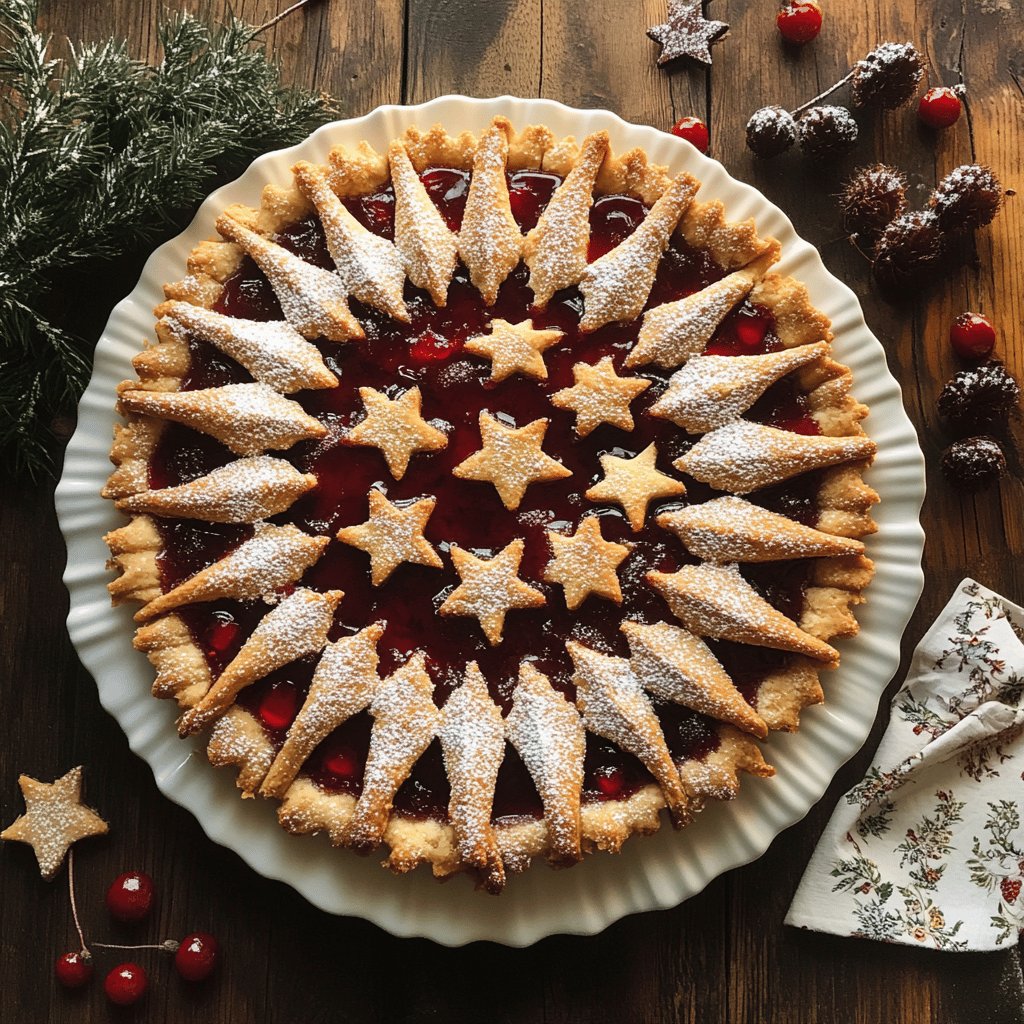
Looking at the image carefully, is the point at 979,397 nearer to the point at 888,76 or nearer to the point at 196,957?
the point at 888,76

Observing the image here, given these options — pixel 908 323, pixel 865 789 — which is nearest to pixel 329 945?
pixel 865 789

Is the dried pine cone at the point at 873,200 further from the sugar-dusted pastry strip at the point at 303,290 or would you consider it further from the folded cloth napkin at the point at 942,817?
the sugar-dusted pastry strip at the point at 303,290

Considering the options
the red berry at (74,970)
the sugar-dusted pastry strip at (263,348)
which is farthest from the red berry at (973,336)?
the red berry at (74,970)

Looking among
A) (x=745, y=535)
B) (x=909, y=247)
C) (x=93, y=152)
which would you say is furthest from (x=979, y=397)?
(x=93, y=152)

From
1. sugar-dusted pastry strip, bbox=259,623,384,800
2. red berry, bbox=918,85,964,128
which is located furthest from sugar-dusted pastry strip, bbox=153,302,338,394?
red berry, bbox=918,85,964,128

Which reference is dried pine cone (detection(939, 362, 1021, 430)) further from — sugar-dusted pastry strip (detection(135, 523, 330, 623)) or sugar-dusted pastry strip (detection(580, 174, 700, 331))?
sugar-dusted pastry strip (detection(135, 523, 330, 623))

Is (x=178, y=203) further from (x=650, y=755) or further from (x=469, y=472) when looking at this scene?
(x=650, y=755)
